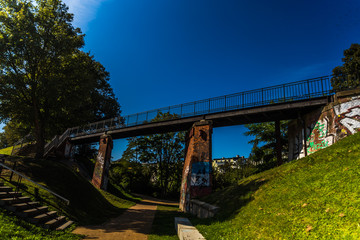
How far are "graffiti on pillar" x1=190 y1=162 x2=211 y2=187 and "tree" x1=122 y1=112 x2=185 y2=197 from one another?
1922cm

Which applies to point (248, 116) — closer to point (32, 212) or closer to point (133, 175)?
point (32, 212)

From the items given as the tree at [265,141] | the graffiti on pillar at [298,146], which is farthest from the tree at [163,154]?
the graffiti on pillar at [298,146]

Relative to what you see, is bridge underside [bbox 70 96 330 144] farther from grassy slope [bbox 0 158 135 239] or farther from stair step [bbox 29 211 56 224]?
stair step [bbox 29 211 56 224]

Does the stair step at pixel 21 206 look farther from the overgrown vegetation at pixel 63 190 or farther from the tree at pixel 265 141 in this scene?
the tree at pixel 265 141

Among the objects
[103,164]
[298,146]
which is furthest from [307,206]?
[103,164]

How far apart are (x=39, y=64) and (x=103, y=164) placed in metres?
11.9

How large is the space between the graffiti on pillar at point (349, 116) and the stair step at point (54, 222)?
44.9ft

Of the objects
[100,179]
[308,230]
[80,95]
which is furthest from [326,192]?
[100,179]

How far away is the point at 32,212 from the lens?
7602 millimetres

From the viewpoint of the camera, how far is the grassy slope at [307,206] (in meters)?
3.83

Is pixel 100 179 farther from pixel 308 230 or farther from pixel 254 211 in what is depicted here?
pixel 308 230

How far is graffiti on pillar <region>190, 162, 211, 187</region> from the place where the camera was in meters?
14.2

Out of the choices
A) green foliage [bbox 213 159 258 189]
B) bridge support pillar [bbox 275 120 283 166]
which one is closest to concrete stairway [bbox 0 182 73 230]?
bridge support pillar [bbox 275 120 283 166]

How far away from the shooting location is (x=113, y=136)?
2470 centimetres
